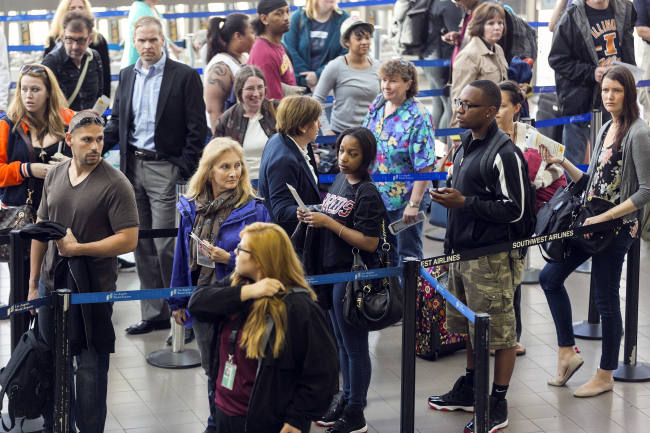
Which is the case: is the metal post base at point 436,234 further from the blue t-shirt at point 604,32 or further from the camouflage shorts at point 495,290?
the camouflage shorts at point 495,290

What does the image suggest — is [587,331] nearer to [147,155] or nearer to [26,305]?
[147,155]

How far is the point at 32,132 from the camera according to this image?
5688mm

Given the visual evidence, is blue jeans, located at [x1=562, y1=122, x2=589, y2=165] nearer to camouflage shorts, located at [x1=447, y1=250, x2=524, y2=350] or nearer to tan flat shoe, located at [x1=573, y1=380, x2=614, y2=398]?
tan flat shoe, located at [x1=573, y1=380, x2=614, y2=398]

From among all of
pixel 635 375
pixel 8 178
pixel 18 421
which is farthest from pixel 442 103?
pixel 18 421

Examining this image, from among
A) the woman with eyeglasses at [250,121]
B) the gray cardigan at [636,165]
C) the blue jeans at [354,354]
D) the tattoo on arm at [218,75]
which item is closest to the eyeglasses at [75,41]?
the tattoo on arm at [218,75]

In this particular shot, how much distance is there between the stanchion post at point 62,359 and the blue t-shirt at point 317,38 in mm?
4806

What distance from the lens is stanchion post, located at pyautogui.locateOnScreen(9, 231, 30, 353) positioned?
14.9 feet

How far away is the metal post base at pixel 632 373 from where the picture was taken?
18.8 ft

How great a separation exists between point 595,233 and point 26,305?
3.33 m

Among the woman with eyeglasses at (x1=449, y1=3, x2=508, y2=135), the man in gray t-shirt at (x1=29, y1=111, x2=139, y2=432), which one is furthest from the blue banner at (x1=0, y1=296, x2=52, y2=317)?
→ the woman with eyeglasses at (x1=449, y1=3, x2=508, y2=135)

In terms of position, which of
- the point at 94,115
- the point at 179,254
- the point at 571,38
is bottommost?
the point at 179,254

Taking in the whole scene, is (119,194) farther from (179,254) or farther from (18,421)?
(18,421)

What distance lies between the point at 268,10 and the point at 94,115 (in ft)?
9.89

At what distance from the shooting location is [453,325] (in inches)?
203
